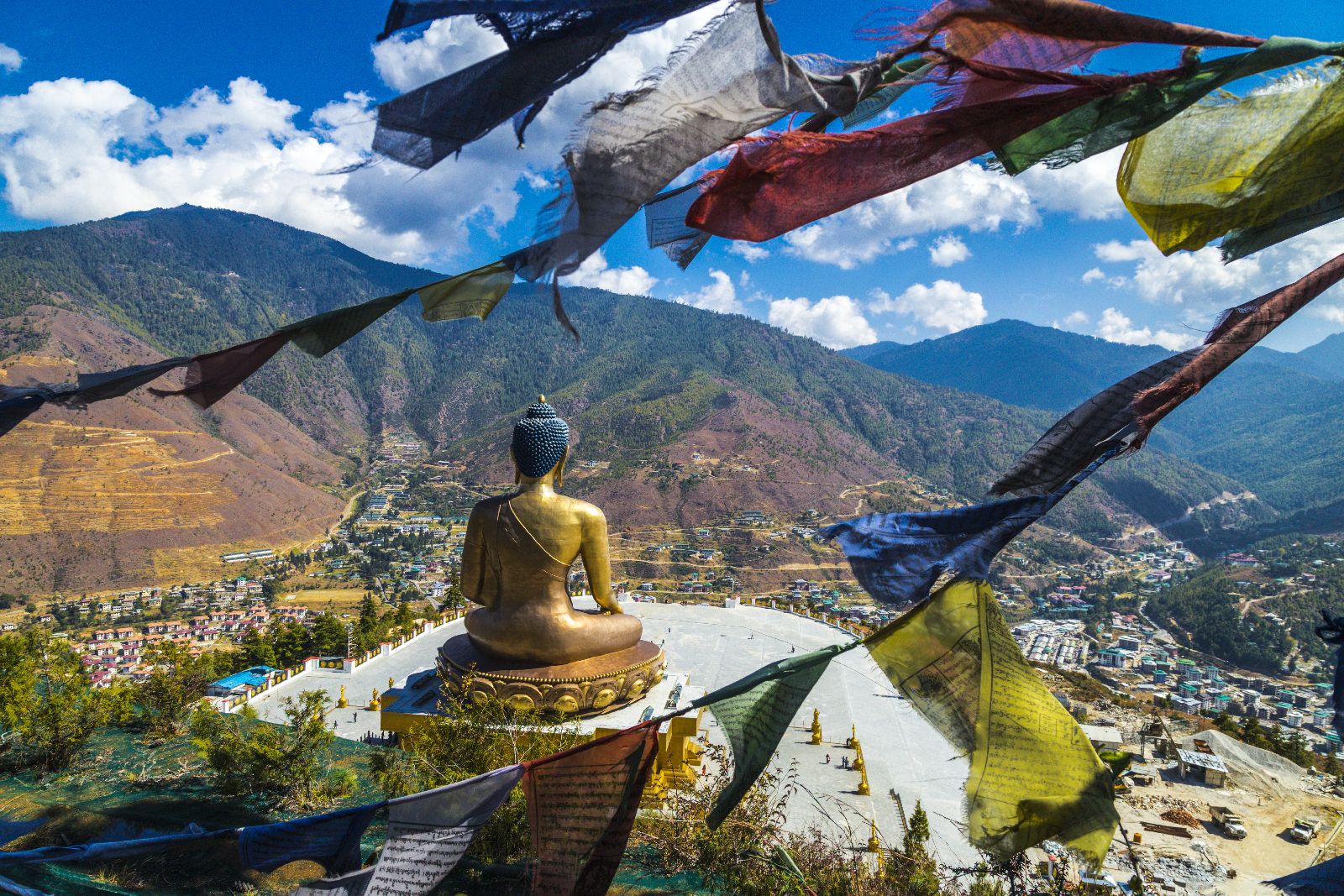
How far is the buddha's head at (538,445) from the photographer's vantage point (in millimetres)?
7914

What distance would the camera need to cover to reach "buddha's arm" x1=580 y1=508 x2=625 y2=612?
7.97m

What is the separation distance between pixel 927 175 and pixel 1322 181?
1.19 metres

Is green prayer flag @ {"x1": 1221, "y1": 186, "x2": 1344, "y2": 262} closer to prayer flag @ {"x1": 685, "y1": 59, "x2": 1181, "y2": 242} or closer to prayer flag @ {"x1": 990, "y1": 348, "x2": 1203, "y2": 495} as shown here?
prayer flag @ {"x1": 990, "y1": 348, "x2": 1203, "y2": 495}

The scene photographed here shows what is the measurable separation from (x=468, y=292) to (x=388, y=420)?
107 metres

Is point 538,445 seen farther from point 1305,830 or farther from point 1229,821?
point 1305,830

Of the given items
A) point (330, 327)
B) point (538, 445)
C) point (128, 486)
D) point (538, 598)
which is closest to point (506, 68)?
point (330, 327)

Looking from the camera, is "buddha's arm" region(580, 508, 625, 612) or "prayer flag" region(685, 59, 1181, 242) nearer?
"prayer flag" region(685, 59, 1181, 242)

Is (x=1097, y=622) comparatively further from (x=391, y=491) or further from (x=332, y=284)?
(x=332, y=284)

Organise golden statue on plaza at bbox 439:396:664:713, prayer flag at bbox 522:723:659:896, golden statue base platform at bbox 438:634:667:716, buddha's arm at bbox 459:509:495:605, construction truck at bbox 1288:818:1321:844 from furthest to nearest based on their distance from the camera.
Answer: construction truck at bbox 1288:818:1321:844 < buddha's arm at bbox 459:509:495:605 < golden statue on plaza at bbox 439:396:664:713 < golden statue base platform at bbox 438:634:667:716 < prayer flag at bbox 522:723:659:896

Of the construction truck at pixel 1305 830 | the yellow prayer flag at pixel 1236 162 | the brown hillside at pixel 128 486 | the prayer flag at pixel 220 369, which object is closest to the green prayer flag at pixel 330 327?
the prayer flag at pixel 220 369

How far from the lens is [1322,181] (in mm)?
2162

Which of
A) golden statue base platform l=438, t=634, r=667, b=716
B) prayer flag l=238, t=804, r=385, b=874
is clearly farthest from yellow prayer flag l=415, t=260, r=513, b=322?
golden statue base platform l=438, t=634, r=667, b=716

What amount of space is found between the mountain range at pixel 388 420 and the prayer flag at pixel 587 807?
34.5m

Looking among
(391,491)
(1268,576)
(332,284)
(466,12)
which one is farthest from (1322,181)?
(332,284)
